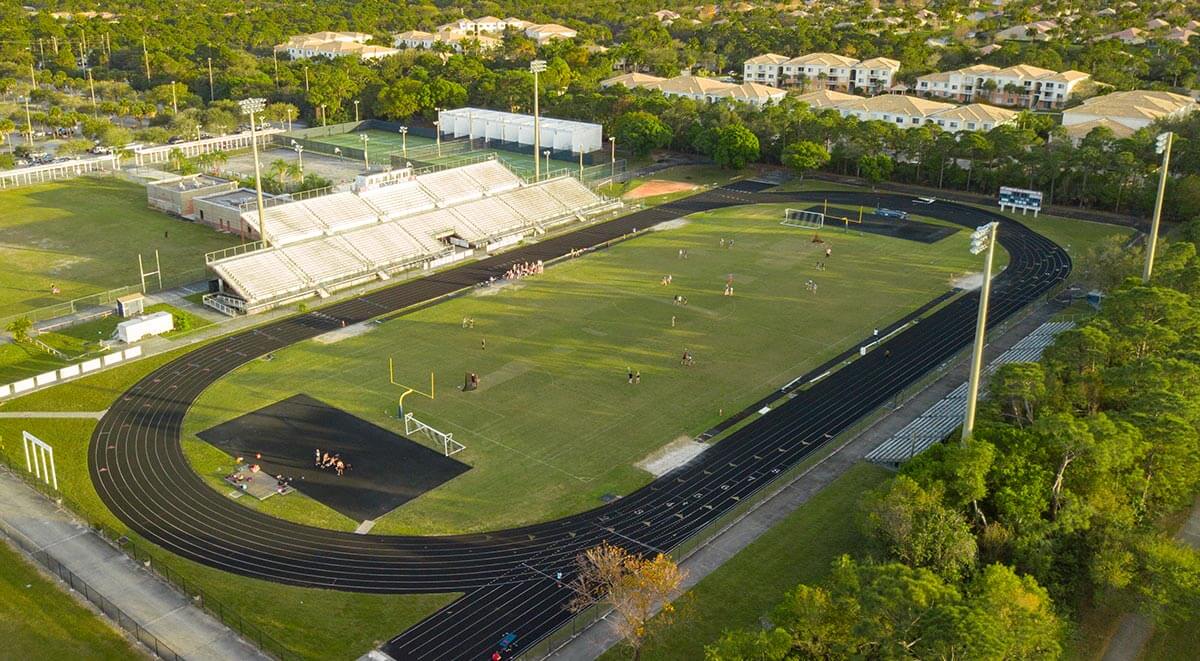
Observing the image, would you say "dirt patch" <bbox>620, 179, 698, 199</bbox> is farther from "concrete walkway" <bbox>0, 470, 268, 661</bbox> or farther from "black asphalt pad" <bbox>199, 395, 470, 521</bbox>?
"concrete walkway" <bbox>0, 470, 268, 661</bbox>

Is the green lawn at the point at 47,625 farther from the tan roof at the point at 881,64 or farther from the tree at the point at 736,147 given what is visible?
the tan roof at the point at 881,64

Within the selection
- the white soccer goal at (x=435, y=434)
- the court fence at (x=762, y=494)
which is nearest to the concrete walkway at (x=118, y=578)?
the court fence at (x=762, y=494)

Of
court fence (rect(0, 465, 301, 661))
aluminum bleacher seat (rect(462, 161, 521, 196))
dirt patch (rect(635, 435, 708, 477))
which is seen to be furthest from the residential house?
court fence (rect(0, 465, 301, 661))

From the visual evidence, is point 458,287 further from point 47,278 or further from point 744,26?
point 744,26

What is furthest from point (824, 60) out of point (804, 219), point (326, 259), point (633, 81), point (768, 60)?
point (326, 259)

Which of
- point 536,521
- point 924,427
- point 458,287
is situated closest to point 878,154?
point 458,287

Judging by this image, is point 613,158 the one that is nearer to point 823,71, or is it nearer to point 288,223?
point 288,223
